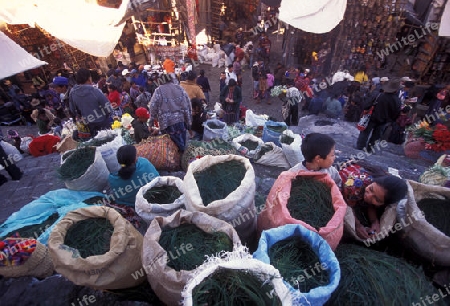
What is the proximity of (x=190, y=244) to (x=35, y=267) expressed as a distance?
126 centimetres

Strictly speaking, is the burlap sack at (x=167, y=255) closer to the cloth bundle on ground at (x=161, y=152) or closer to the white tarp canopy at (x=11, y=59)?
the cloth bundle on ground at (x=161, y=152)

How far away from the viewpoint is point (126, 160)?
2.55 meters

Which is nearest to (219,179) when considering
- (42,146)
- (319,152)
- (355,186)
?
(319,152)

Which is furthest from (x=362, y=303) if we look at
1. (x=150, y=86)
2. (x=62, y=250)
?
(x=150, y=86)

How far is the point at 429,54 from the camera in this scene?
8.32m

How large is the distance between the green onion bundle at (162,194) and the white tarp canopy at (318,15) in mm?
→ 7225

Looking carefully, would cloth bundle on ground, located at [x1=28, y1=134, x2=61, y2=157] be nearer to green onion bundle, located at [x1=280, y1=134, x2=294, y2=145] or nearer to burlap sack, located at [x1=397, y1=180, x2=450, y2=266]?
green onion bundle, located at [x1=280, y1=134, x2=294, y2=145]

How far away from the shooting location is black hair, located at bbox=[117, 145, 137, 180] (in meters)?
2.54

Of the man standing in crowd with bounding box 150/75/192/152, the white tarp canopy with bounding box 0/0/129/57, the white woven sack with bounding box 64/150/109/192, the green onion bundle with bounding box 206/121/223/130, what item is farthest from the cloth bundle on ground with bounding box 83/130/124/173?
the white tarp canopy with bounding box 0/0/129/57

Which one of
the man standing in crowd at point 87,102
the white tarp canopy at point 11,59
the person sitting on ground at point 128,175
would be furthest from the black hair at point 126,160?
the white tarp canopy at point 11,59

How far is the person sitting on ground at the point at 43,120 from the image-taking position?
5.93 metres

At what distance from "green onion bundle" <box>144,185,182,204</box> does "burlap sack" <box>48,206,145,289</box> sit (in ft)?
1.58

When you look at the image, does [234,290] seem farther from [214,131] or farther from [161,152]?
[214,131]

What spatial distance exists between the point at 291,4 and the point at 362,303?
8.71m
